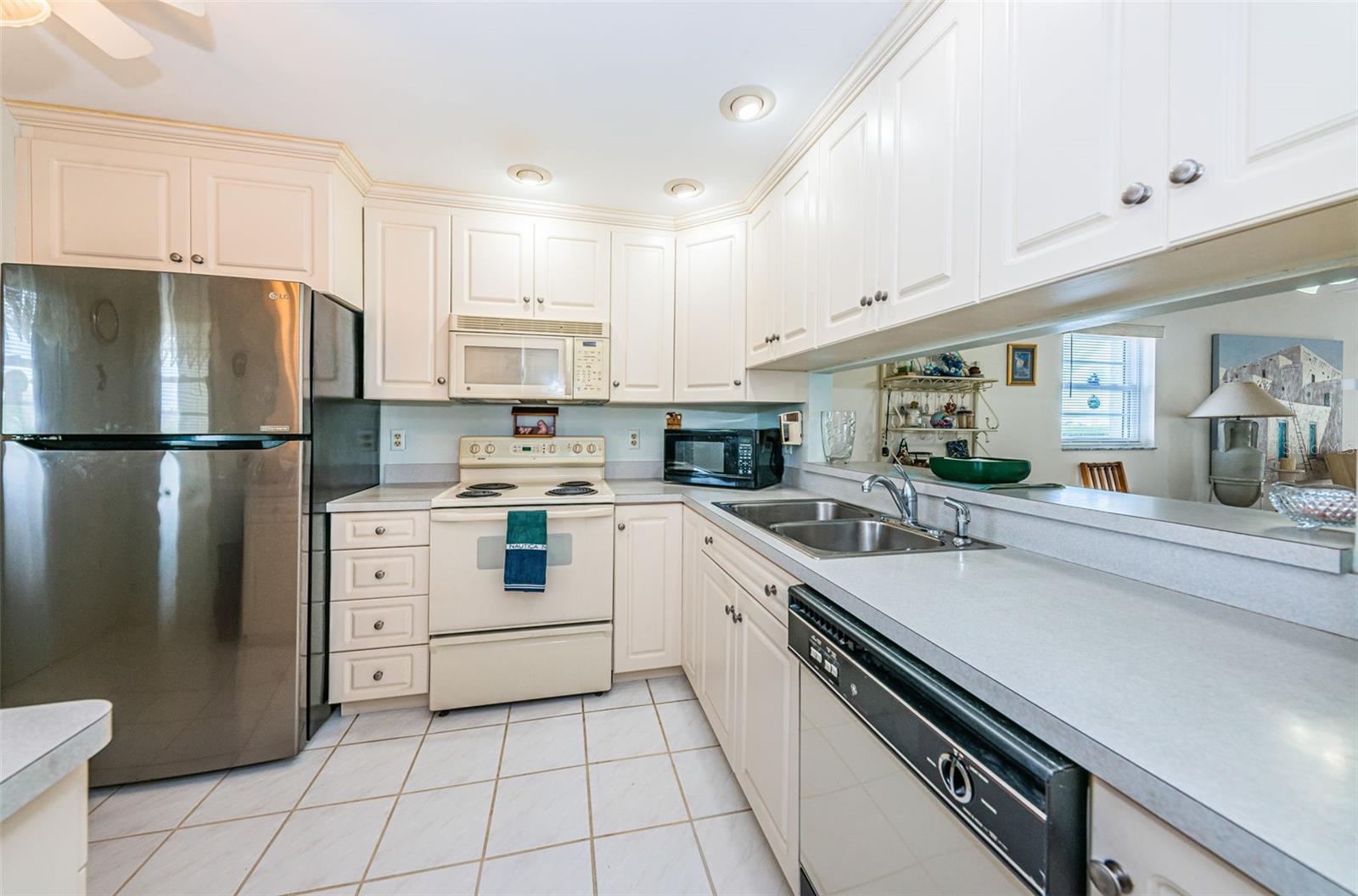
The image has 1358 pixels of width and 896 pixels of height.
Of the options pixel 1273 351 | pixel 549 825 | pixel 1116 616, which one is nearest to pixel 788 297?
pixel 1273 351

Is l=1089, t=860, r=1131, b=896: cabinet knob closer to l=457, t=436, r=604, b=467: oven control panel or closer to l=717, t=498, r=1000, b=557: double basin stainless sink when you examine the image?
l=717, t=498, r=1000, b=557: double basin stainless sink

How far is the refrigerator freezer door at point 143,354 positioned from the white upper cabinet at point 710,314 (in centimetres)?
169

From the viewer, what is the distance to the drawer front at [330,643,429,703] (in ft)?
6.63

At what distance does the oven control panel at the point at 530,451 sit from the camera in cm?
255

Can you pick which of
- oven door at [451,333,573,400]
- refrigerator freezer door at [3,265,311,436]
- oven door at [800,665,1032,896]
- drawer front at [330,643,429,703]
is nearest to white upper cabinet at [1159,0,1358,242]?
oven door at [800,665,1032,896]

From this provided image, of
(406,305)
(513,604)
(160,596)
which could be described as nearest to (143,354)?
(160,596)

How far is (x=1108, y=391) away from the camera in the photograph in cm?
138

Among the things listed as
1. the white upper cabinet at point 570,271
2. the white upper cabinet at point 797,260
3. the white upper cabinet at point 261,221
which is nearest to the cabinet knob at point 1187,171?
the white upper cabinet at point 797,260

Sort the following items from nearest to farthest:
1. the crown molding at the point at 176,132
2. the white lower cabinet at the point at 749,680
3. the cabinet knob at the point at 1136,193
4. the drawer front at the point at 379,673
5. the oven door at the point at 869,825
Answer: the oven door at the point at 869,825 → the cabinet knob at the point at 1136,193 → the white lower cabinet at the point at 749,680 → the crown molding at the point at 176,132 → the drawer front at the point at 379,673

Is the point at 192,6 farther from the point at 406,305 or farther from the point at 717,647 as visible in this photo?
the point at 717,647

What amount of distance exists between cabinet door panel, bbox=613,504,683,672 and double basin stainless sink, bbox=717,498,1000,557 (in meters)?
0.43

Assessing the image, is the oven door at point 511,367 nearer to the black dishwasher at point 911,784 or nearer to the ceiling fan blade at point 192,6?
the ceiling fan blade at point 192,6

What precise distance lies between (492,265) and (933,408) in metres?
2.23

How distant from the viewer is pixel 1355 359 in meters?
0.85
